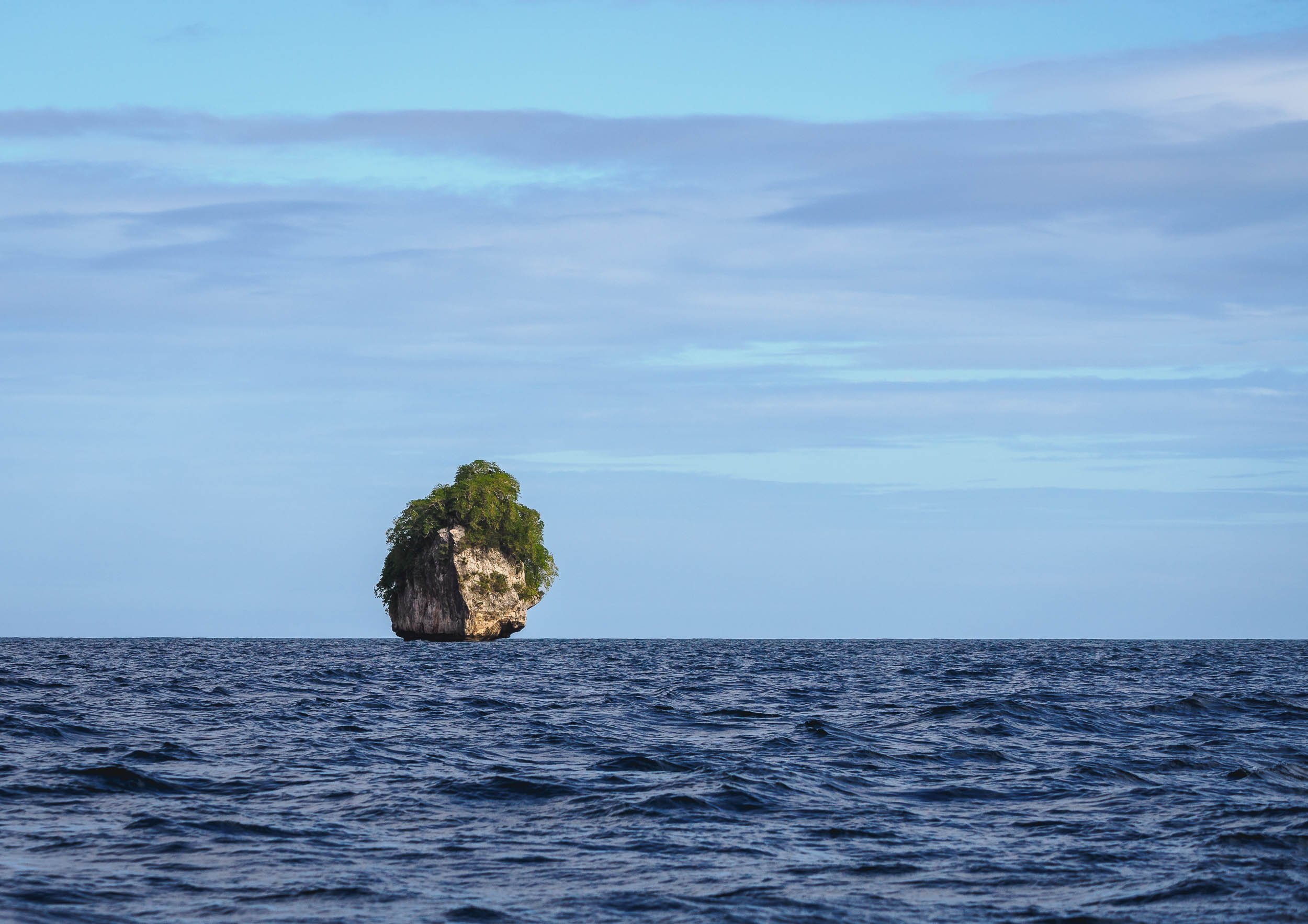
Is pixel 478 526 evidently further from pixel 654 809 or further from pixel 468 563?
pixel 654 809

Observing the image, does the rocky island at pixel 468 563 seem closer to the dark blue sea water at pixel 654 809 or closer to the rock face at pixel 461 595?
the rock face at pixel 461 595

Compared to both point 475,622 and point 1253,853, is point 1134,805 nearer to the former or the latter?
point 1253,853

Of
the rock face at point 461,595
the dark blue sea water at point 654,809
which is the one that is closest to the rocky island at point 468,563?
the rock face at point 461,595

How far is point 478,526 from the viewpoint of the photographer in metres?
102

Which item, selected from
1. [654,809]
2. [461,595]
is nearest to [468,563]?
[461,595]

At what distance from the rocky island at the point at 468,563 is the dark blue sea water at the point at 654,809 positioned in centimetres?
6698

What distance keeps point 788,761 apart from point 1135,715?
12.1 m

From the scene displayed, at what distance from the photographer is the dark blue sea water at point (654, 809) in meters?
10.8

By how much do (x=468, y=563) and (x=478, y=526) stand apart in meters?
3.38

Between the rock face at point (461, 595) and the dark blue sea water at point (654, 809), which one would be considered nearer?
the dark blue sea water at point (654, 809)

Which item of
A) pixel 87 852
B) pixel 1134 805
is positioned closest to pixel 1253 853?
pixel 1134 805

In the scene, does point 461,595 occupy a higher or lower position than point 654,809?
higher

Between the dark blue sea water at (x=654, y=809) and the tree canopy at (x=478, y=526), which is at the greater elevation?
the tree canopy at (x=478, y=526)

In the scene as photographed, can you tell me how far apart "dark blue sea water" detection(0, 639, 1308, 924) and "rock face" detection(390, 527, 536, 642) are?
218 ft
